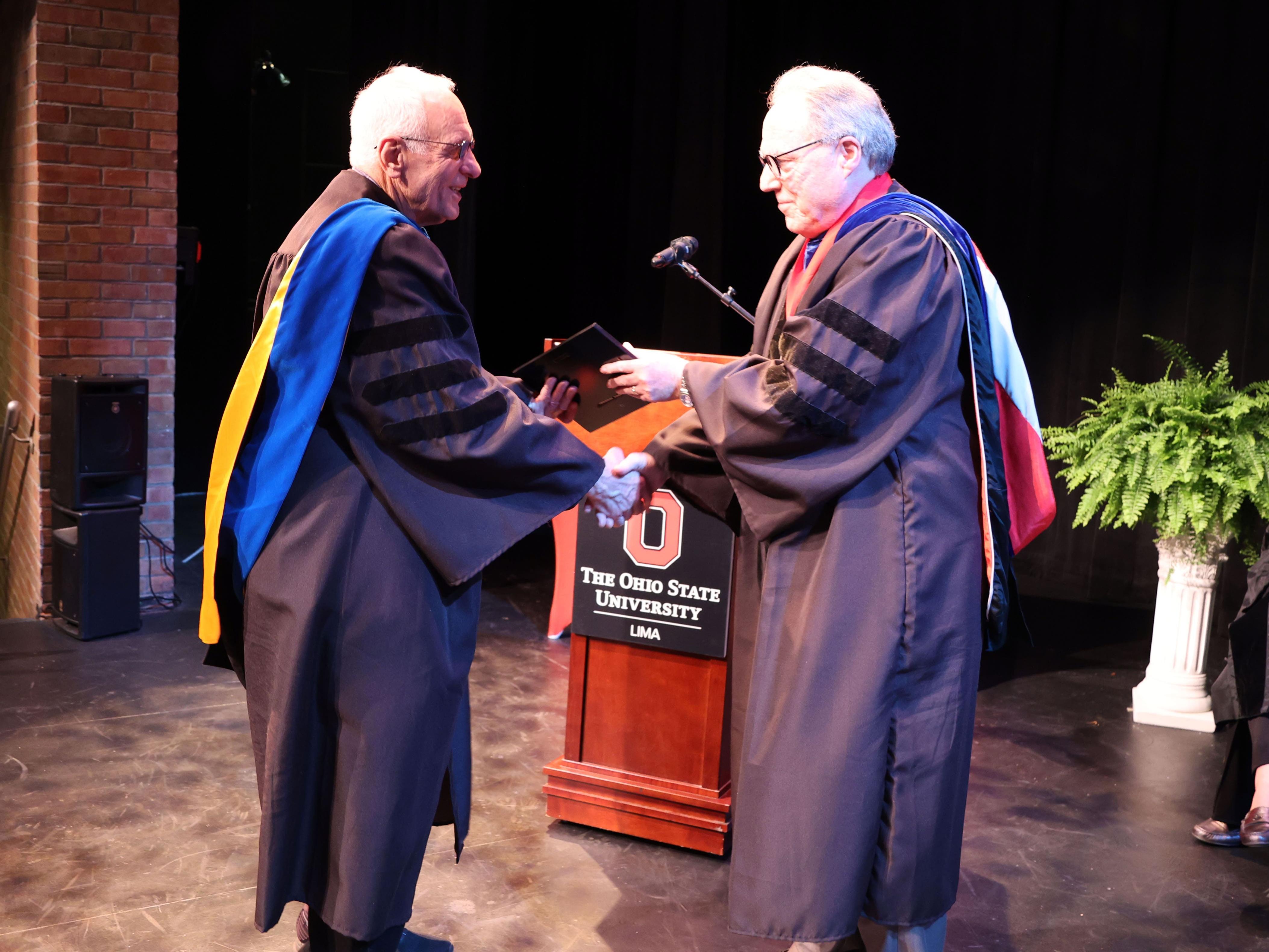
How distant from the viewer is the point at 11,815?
3350 millimetres

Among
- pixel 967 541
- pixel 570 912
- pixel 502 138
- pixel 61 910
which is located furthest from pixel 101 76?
pixel 967 541

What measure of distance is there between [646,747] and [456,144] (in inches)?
69.1

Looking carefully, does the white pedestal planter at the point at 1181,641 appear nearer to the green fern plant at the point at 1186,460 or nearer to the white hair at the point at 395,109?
the green fern plant at the point at 1186,460

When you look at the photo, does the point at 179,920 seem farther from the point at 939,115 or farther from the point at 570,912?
the point at 939,115

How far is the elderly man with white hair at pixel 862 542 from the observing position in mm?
2199

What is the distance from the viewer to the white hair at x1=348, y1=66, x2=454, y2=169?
7.39ft

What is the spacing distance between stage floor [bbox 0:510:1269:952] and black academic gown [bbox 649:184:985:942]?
26.4 inches

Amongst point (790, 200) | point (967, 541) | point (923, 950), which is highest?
point (790, 200)

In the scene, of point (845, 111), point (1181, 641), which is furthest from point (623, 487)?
point (1181, 641)

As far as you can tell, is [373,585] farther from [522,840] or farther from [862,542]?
[522,840]

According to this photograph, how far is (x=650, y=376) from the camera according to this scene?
2.53 m

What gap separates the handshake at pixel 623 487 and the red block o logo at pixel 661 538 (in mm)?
575

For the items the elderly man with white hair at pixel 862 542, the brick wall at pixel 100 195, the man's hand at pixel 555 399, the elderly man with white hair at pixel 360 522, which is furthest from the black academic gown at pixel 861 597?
the brick wall at pixel 100 195

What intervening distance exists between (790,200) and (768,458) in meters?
0.53
